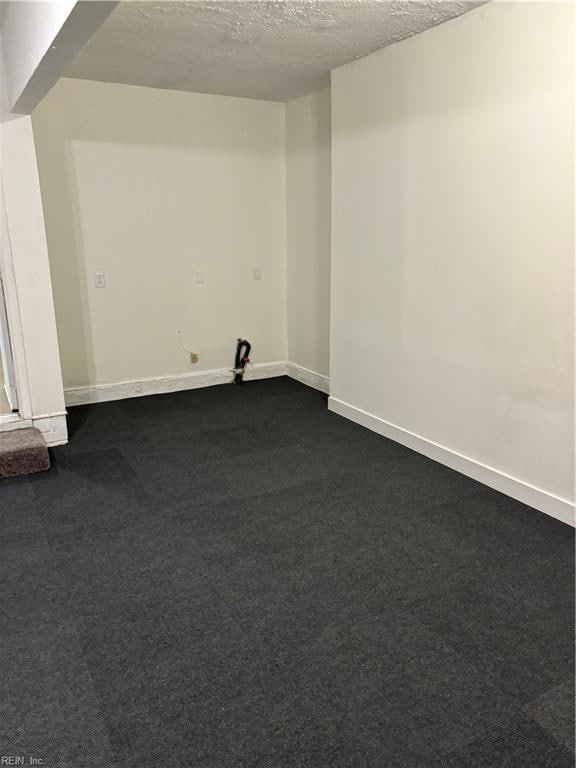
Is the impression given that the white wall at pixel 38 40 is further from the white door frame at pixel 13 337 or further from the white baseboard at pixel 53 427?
the white baseboard at pixel 53 427

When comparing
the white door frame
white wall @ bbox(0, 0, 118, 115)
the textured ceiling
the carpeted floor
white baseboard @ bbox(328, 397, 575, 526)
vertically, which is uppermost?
Answer: the textured ceiling

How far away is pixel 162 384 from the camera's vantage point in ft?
16.4

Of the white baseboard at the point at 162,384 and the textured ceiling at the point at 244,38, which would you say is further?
the white baseboard at the point at 162,384

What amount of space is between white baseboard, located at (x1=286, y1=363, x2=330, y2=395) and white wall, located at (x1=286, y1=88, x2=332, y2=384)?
1.5 inches

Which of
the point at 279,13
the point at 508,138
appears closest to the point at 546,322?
the point at 508,138

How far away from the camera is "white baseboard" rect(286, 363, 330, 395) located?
16.5 feet

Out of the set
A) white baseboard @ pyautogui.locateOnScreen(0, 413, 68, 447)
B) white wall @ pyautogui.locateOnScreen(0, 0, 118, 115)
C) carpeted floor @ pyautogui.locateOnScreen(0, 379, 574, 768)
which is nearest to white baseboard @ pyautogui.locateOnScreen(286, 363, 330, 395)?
carpeted floor @ pyautogui.locateOnScreen(0, 379, 574, 768)

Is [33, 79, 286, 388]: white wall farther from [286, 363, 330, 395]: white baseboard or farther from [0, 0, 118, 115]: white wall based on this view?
[0, 0, 118, 115]: white wall

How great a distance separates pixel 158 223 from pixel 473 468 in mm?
3081

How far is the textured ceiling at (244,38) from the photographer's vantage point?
2.79 metres

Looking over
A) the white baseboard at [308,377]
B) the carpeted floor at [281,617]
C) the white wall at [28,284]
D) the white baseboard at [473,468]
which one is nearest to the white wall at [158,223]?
the white baseboard at [308,377]

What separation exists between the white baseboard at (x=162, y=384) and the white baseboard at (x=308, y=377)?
11cm

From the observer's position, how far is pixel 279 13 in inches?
111

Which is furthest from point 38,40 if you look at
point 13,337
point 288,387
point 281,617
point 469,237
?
point 288,387
